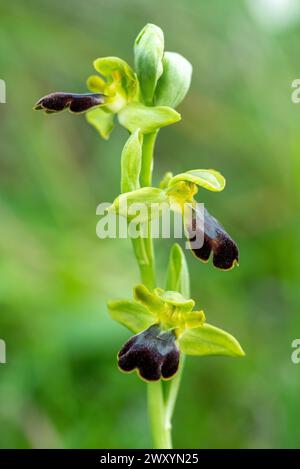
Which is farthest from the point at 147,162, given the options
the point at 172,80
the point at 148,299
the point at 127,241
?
the point at 127,241

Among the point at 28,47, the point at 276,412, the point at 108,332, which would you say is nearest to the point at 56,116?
the point at 28,47

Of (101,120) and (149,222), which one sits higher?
(101,120)

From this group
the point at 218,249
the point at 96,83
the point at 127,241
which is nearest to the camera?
the point at 218,249

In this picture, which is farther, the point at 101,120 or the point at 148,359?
the point at 101,120

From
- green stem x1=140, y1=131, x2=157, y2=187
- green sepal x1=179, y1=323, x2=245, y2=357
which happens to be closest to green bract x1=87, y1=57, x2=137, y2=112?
green stem x1=140, y1=131, x2=157, y2=187

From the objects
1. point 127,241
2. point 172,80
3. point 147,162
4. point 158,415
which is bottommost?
point 158,415

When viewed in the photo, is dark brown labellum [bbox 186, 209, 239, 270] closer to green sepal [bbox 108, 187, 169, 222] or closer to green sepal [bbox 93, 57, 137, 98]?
green sepal [bbox 108, 187, 169, 222]

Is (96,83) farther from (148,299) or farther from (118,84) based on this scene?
(148,299)

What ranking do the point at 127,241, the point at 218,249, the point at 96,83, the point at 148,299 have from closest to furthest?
the point at 218,249, the point at 148,299, the point at 96,83, the point at 127,241
